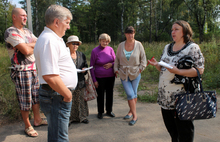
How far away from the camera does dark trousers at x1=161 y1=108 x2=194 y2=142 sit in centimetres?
204

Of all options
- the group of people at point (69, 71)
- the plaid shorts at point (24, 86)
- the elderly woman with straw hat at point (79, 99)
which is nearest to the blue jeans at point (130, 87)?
the group of people at point (69, 71)

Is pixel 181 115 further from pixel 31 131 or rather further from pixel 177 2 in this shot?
pixel 177 2

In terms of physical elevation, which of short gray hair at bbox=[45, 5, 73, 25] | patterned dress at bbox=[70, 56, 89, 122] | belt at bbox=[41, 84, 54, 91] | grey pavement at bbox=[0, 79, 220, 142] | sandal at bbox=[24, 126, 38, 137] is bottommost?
grey pavement at bbox=[0, 79, 220, 142]

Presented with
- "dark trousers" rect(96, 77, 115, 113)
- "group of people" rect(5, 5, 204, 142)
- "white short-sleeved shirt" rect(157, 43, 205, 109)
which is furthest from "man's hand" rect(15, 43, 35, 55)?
"white short-sleeved shirt" rect(157, 43, 205, 109)

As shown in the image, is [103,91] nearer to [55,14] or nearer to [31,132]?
[31,132]

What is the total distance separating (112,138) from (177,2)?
28.2m

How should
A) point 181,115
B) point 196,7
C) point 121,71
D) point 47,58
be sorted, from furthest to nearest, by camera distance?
1. point 196,7
2. point 121,71
3. point 181,115
4. point 47,58

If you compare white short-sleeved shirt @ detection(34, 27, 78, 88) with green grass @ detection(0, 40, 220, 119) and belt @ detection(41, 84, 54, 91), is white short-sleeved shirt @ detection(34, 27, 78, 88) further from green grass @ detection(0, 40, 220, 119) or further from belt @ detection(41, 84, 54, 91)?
green grass @ detection(0, 40, 220, 119)

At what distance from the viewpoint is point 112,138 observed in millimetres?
2920

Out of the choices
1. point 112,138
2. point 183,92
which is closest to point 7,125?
point 112,138

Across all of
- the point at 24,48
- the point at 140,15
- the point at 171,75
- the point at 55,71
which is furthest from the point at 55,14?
the point at 140,15

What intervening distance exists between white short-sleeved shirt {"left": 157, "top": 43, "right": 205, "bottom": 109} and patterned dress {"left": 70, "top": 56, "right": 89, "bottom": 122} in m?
1.92

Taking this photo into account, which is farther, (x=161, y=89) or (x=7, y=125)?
(x=7, y=125)

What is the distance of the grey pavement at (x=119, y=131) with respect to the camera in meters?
2.89
